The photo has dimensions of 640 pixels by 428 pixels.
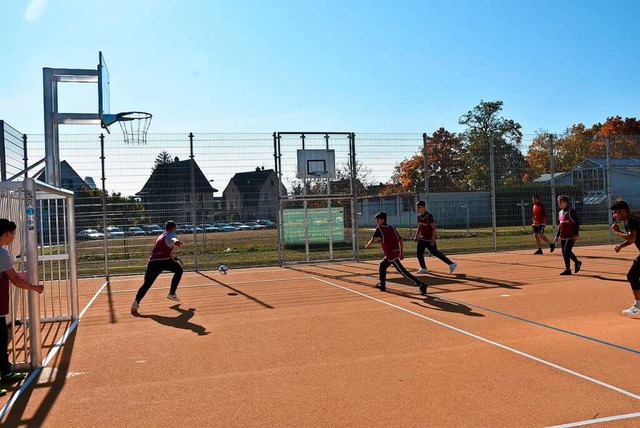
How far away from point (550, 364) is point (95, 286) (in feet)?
37.0

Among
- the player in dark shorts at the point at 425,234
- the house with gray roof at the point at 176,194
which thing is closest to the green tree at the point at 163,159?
the house with gray roof at the point at 176,194

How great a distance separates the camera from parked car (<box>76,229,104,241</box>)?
1455 centimetres

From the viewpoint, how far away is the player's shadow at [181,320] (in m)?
7.78

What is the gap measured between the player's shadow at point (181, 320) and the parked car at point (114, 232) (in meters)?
5.85

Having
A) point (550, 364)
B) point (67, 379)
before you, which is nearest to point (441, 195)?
point (550, 364)

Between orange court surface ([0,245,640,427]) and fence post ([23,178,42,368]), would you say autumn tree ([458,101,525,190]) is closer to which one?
orange court surface ([0,245,640,427])

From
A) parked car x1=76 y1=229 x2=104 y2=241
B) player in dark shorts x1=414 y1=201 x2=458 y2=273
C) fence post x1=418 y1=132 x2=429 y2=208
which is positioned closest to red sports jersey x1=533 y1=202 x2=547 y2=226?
fence post x1=418 y1=132 x2=429 y2=208

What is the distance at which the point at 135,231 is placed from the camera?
14.8 m

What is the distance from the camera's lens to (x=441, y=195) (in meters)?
20.6

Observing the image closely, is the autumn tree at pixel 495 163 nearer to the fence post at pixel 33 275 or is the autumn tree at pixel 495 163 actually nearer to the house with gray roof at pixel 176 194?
the house with gray roof at pixel 176 194

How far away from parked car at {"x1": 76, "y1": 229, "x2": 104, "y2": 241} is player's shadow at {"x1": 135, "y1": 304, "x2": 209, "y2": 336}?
19.8 feet

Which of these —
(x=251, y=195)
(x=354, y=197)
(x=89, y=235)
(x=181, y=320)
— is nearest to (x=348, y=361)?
(x=181, y=320)

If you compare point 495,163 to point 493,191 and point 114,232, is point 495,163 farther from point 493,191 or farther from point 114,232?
point 114,232

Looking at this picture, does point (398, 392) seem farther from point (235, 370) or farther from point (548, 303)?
point (548, 303)
